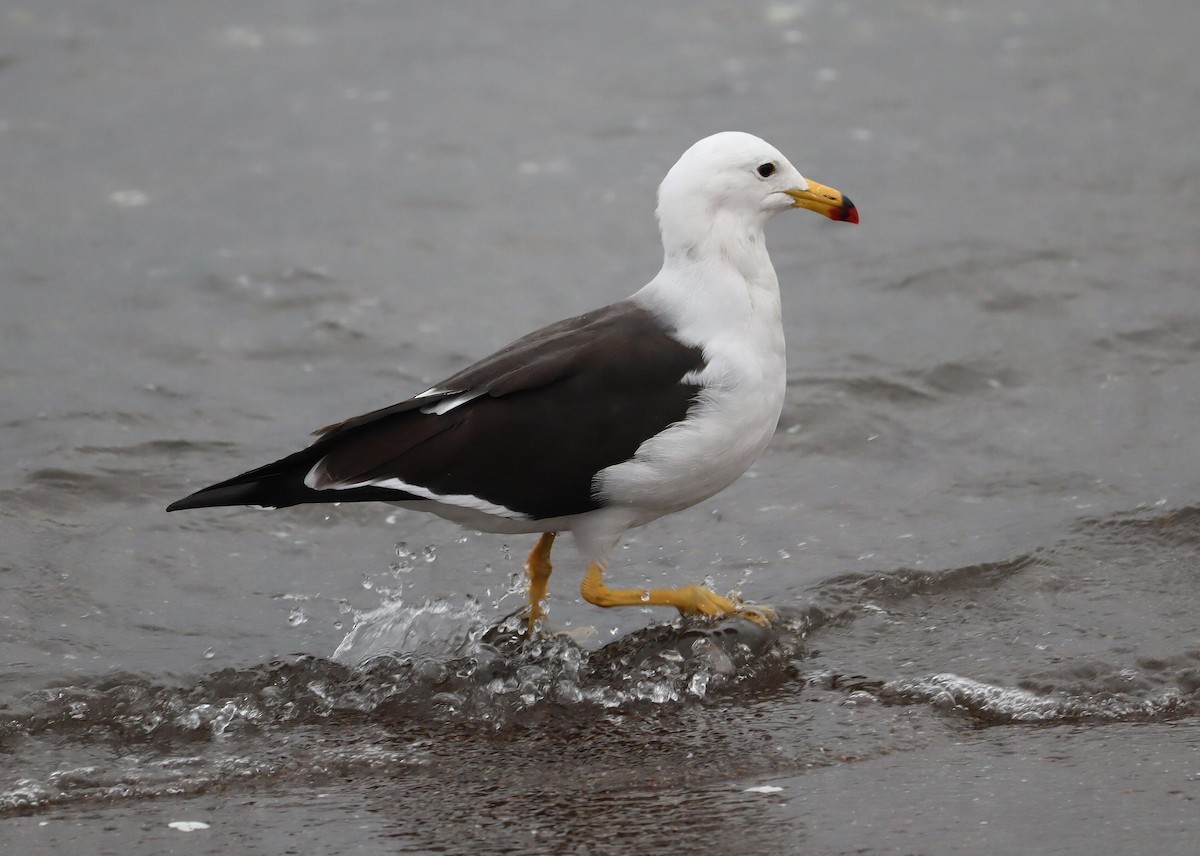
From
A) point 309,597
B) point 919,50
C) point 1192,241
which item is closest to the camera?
point 309,597

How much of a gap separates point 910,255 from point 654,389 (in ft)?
17.2

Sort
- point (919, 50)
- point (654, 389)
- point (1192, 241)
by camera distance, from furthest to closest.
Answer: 1. point (919, 50)
2. point (1192, 241)
3. point (654, 389)

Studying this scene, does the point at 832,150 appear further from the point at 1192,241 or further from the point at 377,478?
the point at 377,478

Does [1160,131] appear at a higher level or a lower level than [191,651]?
higher

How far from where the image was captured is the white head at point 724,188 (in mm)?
5629

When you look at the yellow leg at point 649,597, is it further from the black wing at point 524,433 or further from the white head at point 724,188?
the white head at point 724,188

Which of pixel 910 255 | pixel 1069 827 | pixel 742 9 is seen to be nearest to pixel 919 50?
pixel 742 9

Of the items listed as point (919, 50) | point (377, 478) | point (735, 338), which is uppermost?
point (919, 50)

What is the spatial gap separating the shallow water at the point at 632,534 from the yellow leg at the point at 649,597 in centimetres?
10

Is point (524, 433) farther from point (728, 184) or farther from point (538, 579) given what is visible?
point (728, 184)

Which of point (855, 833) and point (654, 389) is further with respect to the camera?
point (654, 389)

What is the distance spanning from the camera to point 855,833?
4375mm

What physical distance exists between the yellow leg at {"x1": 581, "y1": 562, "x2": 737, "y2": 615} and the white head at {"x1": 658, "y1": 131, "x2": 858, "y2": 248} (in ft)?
4.05

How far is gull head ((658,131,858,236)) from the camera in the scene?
5.63m
